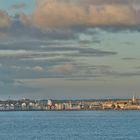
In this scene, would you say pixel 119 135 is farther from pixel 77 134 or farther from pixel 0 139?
pixel 0 139

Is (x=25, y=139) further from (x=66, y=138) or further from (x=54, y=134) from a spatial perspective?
(x=54, y=134)

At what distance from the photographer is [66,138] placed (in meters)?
158

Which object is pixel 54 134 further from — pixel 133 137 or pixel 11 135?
pixel 133 137

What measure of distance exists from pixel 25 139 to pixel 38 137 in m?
6.77

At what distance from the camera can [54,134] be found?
17475 centimetres

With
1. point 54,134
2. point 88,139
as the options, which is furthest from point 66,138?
point 54,134

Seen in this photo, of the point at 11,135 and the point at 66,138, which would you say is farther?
the point at 11,135

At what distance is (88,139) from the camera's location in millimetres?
154250

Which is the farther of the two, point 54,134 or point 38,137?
→ point 54,134

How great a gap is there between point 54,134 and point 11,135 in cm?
1006

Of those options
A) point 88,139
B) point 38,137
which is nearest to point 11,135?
point 38,137

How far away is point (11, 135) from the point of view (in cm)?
17038

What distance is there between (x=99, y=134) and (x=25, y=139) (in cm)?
2166

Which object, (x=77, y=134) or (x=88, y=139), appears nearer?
(x=88, y=139)
